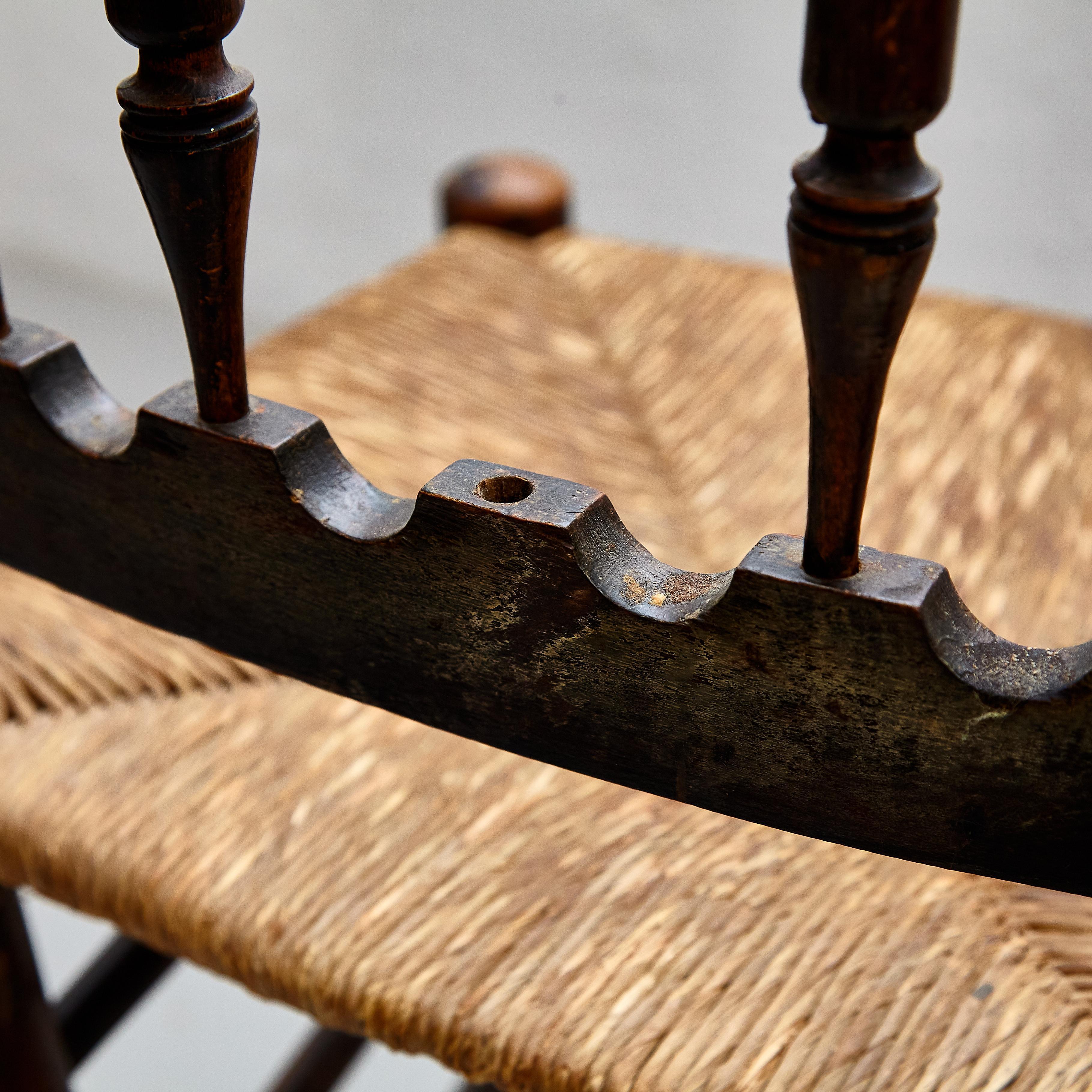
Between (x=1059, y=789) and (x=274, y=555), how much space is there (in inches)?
7.3

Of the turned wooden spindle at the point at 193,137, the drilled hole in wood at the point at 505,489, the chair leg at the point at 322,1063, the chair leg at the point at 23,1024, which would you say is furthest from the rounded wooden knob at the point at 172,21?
the chair leg at the point at 322,1063

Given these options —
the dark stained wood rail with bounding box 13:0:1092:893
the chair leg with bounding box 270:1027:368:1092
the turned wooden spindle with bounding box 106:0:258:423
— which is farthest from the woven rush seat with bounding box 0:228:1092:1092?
the chair leg with bounding box 270:1027:368:1092

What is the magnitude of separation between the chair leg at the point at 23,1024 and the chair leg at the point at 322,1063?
0.63 feet

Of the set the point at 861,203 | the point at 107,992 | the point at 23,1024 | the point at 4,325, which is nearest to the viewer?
the point at 861,203

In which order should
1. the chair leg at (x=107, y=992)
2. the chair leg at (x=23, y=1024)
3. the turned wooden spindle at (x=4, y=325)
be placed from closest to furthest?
the turned wooden spindle at (x=4, y=325) → the chair leg at (x=23, y=1024) → the chair leg at (x=107, y=992)

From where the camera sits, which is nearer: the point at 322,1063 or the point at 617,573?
the point at 617,573

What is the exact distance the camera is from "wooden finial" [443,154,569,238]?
75 cm

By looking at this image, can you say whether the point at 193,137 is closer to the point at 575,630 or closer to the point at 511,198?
the point at 575,630

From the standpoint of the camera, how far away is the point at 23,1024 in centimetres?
57

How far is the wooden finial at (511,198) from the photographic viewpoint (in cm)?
75

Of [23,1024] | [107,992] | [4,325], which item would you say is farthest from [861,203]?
[107,992]

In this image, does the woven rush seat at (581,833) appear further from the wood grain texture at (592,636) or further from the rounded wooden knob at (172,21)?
the rounded wooden knob at (172,21)

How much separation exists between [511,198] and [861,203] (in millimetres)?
558

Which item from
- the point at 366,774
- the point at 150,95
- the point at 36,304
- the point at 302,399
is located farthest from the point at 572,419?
the point at 36,304
